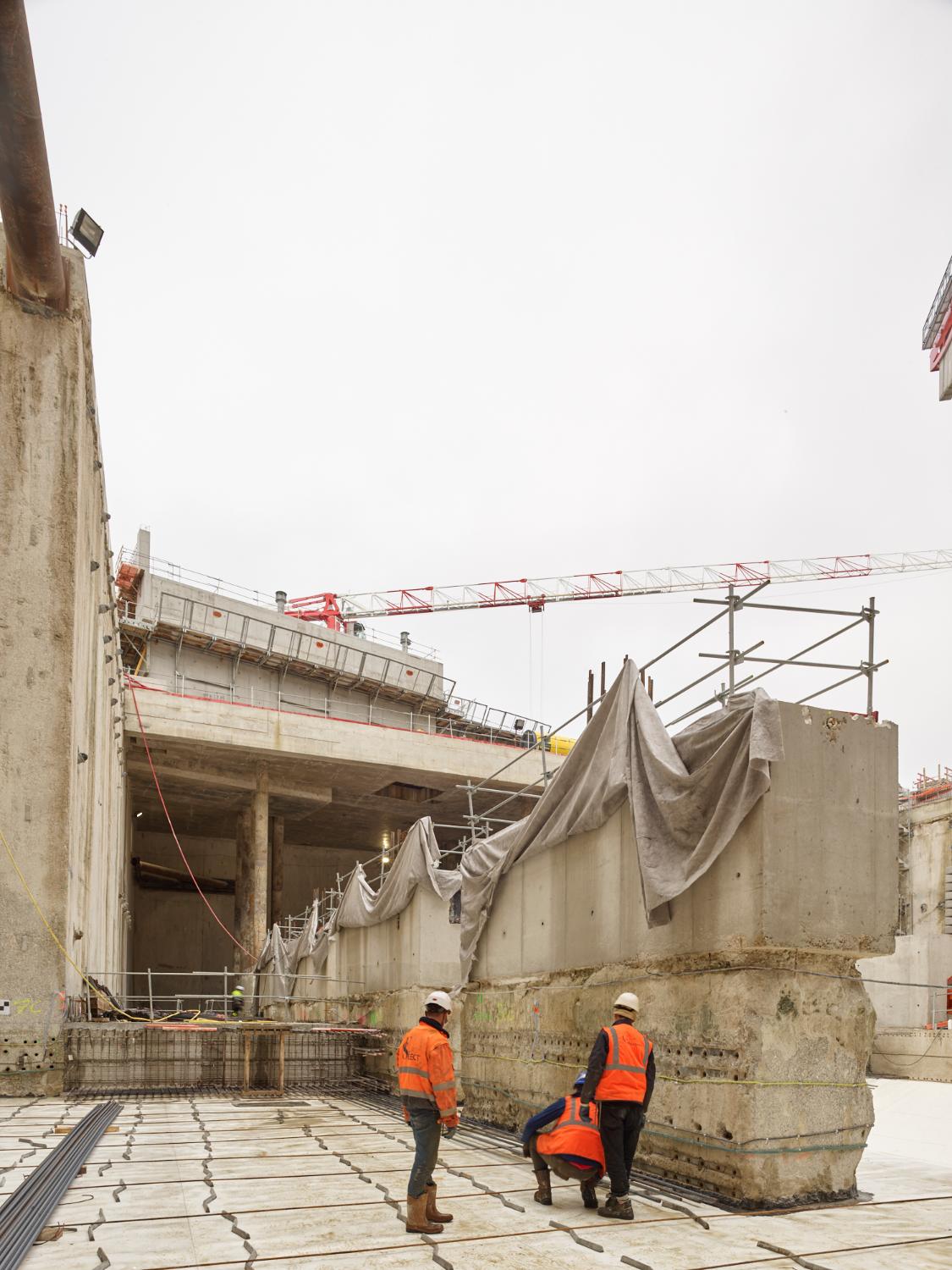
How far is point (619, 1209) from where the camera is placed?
20.8ft

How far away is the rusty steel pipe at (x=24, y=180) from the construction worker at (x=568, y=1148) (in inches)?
442

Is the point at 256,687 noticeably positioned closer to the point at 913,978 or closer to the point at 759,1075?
the point at 913,978

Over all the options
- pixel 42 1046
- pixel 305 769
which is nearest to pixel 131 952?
pixel 305 769

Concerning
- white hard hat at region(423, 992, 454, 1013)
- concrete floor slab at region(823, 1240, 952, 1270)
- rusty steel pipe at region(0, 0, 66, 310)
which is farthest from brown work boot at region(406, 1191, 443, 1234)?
rusty steel pipe at region(0, 0, 66, 310)

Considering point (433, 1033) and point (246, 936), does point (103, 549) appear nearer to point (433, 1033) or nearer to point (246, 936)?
point (433, 1033)

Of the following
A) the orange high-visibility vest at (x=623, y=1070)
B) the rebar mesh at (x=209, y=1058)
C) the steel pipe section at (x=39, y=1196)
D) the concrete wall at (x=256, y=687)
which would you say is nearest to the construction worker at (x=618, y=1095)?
the orange high-visibility vest at (x=623, y=1070)

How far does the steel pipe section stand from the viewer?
5348mm

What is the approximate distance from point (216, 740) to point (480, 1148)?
22555 millimetres

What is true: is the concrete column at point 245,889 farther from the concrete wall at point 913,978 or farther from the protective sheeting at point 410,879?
the concrete wall at point 913,978

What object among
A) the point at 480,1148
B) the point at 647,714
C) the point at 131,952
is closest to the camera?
the point at 647,714

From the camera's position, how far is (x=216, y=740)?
101 ft

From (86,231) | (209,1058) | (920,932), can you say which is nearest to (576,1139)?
(209,1058)

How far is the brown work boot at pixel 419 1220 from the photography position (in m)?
5.87

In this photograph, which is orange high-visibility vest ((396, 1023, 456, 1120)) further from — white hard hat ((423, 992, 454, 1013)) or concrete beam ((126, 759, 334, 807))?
concrete beam ((126, 759, 334, 807))
